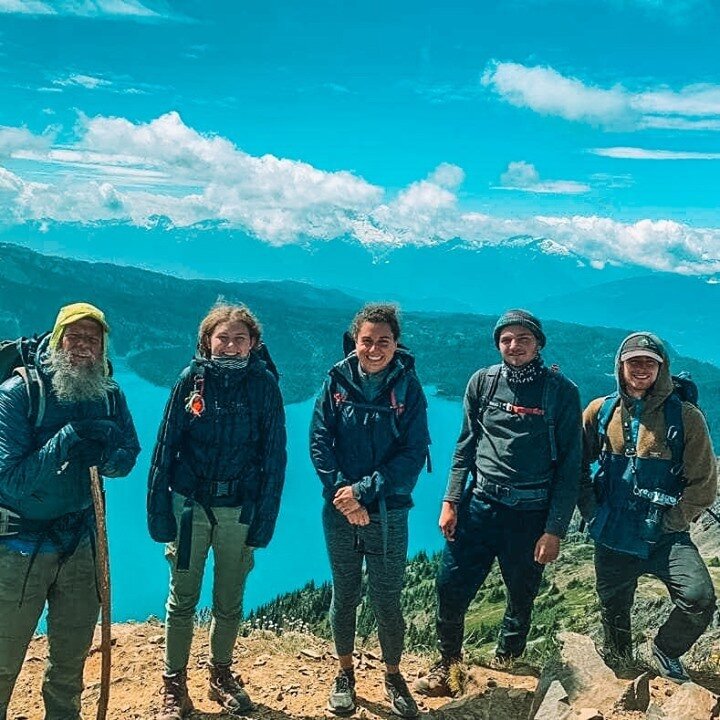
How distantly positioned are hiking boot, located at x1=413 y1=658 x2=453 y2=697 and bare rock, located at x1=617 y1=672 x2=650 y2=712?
53.6 inches

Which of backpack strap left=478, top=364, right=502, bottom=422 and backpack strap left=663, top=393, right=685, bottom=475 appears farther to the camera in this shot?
backpack strap left=478, top=364, right=502, bottom=422

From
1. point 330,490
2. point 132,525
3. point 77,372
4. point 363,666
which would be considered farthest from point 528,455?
point 132,525

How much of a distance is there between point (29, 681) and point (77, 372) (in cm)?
402

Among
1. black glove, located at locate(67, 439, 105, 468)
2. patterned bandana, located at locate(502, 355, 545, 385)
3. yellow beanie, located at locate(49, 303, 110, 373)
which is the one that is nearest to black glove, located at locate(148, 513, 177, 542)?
black glove, located at locate(67, 439, 105, 468)

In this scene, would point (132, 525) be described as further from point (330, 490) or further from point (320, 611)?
point (330, 490)

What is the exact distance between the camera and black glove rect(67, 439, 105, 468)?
13.9 feet

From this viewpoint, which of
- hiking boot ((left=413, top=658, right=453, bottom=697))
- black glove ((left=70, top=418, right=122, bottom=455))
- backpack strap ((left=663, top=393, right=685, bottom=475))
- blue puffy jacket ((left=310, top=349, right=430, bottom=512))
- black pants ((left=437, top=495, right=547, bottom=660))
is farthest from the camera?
hiking boot ((left=413, top=658, right=453, bottom=697))

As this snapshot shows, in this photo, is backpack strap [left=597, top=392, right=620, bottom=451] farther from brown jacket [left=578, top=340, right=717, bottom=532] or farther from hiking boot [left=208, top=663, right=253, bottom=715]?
hiking boot [left=208, top=663, right=253, bottom=715]

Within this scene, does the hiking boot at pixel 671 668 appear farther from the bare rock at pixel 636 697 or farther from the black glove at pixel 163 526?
the black glove at pixel 163 526

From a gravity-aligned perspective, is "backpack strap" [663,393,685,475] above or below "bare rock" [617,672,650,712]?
above

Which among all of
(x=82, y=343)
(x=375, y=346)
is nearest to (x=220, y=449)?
(x=82, y=343)

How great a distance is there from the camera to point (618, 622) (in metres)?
5.48

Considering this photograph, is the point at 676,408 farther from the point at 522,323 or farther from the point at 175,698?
the point at 175,698

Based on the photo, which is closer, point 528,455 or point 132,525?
point 528,455
